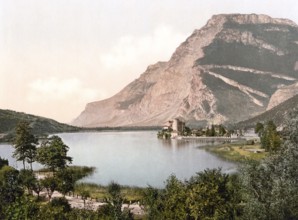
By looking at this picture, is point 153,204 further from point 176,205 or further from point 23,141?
point 23,141

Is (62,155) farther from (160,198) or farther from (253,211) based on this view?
(253,211)

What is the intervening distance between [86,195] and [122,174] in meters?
41.1

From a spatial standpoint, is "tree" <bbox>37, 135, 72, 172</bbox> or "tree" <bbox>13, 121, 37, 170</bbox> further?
"tree" <bbox>13, 121, 37, 170</bbox>

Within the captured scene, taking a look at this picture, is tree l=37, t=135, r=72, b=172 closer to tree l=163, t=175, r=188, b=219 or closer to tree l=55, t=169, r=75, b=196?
tree l=55, t=169, r=75, b=196

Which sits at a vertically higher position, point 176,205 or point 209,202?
point 209,202

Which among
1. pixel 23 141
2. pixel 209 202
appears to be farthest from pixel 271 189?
pixel 23 141

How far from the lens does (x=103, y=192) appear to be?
260 ft

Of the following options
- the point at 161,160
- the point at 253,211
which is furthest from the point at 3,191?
the point at 161,160

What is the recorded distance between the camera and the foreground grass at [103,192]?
237 feet

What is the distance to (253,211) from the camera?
4572 cm

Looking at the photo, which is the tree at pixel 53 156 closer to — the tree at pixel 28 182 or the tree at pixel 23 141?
the tree at pixel 23 141

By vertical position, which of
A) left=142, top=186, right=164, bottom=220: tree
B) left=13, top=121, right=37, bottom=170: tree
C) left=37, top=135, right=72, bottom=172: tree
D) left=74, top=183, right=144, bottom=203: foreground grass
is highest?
left=13, top=121, right=37, bottom=170: tree

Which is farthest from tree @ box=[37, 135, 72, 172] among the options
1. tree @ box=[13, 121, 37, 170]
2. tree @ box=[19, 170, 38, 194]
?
tree @ box=[19, 170, 38, 194]

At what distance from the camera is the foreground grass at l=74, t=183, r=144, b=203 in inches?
2844
